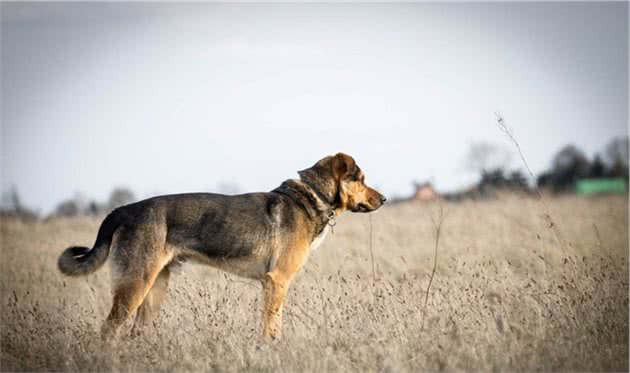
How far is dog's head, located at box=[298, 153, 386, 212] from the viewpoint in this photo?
8219mm

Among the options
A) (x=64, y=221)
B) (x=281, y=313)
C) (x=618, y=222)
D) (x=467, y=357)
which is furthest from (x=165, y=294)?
(x=64, y=221)

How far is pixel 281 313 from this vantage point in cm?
745

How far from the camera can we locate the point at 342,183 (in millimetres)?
8289

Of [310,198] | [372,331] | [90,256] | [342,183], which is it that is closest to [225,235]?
[310,198]

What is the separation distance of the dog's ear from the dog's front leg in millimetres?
1564

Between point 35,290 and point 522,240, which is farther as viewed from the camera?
point 522,240

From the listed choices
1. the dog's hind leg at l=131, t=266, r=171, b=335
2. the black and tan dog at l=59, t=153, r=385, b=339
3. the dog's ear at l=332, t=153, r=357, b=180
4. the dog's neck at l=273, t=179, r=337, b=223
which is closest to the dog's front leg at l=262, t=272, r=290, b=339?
the black and tan dog at l=59, t=153, r=385, b=339

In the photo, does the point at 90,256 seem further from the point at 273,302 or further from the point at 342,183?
the point at 342,183

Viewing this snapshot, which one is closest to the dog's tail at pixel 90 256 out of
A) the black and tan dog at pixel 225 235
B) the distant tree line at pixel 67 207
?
the black and tan dog at pixel 225 235

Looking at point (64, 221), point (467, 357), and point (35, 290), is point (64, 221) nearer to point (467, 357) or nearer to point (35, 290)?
point (35, 290)

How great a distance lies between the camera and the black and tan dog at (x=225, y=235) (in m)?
7.25

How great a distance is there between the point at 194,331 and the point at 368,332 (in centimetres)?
195

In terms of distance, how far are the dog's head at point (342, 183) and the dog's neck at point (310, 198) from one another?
0.06m

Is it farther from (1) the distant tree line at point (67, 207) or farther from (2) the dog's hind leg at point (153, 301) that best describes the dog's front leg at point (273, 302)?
(1) the distant tree line at point (67, 207)
